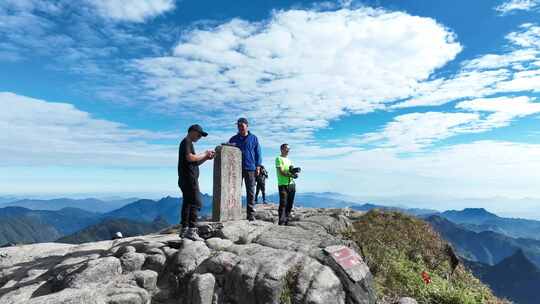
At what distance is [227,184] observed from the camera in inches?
587

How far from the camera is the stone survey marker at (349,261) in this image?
10742mm

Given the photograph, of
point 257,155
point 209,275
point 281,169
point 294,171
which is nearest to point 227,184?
point 257,155

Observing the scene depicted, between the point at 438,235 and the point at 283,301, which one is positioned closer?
the point at 283,301

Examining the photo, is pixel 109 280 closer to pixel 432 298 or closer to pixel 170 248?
pixel 170 248

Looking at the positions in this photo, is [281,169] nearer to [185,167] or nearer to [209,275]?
[185,167]

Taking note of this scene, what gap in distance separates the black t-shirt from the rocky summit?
6.25 feet

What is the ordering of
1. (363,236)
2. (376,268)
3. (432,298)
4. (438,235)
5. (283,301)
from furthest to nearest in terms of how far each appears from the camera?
(438,235), (363,236), (376,268), (432,298), (283,301)

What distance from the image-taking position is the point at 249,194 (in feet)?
51.5

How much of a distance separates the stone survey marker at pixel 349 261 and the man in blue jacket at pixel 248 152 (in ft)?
16.9

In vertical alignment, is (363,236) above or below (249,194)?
below

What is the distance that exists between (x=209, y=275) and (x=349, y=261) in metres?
4.24

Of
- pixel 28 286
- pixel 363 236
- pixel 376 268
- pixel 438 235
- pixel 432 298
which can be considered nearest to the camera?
pixel 28 286

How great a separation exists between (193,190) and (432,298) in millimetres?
9391

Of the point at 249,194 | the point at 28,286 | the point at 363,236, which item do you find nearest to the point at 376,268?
the point at 363,236
